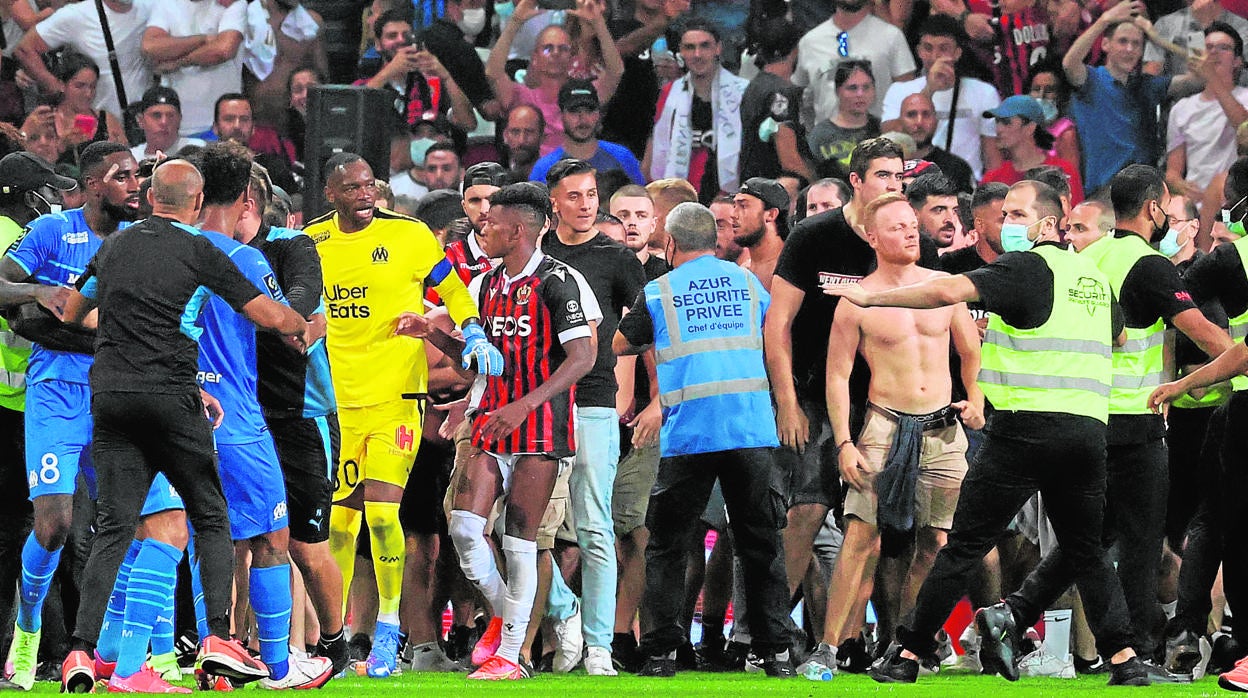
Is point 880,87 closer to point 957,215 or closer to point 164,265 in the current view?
point 957,215

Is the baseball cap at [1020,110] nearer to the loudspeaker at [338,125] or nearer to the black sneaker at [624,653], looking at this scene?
the loudspeaker at [338,125]

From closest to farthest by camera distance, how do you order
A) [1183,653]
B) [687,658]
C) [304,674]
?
[304,674] → [1183,653] → [687,658]

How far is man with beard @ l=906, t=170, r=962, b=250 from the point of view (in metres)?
9.98

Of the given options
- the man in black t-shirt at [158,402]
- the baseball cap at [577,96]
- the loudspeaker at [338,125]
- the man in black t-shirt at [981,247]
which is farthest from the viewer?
the baseball cap at [577,96]

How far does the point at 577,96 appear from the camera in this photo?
12.9 m

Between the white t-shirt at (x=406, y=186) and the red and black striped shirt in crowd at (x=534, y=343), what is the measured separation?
16.7 ft

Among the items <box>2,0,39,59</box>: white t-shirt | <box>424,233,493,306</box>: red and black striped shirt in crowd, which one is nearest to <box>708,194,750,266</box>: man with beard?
<box>424,233,493,306</box>: red and black striped shirt in crowd

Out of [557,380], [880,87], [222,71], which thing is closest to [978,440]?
[557,380]

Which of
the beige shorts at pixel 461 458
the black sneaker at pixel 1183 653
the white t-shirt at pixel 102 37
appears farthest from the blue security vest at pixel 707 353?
the white t-shirt at pixel 102 37

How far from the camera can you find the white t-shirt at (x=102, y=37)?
1387cm

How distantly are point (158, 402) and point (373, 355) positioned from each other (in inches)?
99.8

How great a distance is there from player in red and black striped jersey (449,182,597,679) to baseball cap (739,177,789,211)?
5.47 ft

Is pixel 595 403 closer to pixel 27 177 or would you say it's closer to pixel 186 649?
pixel 186 649

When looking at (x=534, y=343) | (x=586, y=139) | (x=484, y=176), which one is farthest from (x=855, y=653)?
(x=586, y=139)
